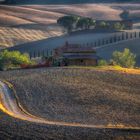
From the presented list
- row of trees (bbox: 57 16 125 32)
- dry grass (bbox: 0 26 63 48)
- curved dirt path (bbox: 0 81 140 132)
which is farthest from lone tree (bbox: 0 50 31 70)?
row of trees (bbox: 57 16 125 32)

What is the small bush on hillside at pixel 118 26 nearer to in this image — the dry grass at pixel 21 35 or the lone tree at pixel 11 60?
the dry grass at pixel 21 35

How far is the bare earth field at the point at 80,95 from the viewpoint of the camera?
47156 millimetres

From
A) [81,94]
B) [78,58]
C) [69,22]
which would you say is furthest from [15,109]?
[69,22]

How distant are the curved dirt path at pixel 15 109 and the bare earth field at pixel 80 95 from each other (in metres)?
0.67

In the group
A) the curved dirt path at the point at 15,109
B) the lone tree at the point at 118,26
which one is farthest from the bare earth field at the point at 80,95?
the lone tree at the point at 118,26

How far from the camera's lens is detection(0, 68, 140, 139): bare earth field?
4716 cm

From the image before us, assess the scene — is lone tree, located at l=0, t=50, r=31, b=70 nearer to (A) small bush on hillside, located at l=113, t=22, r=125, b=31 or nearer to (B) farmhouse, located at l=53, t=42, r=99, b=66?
(B) farmhouse, located at l=53, t=42, r=99, b=66

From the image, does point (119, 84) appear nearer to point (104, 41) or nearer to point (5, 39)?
point (104, 41)

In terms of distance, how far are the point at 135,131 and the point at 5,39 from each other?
402 ft

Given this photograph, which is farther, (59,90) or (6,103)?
(59,90)

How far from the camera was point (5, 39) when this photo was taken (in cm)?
16088

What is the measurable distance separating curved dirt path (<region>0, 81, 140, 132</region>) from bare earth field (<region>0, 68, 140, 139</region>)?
2.21ft

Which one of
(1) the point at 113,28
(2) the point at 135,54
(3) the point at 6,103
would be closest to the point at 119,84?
(3) the point at 6,103

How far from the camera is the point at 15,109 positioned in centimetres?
5003
